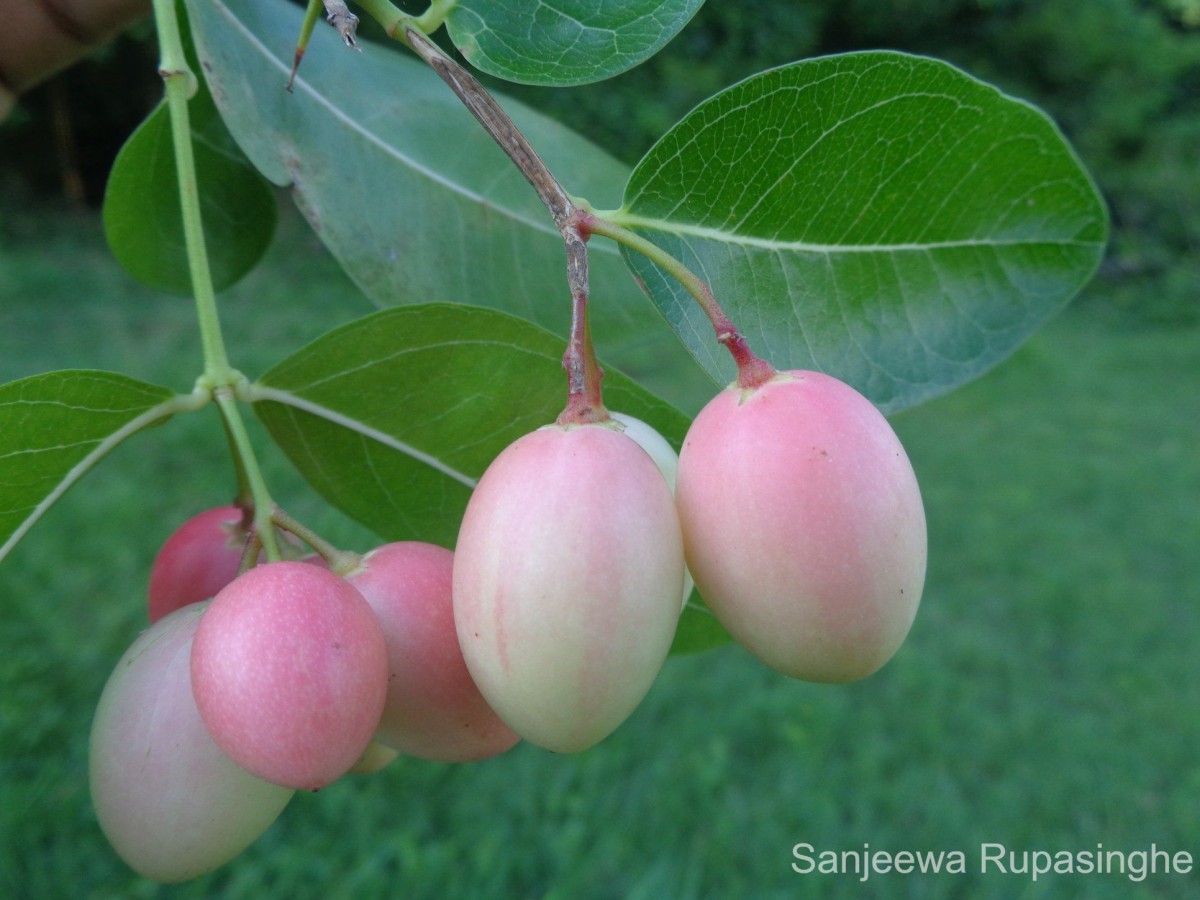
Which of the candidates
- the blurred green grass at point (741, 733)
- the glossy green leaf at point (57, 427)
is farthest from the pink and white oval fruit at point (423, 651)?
the blurred green grass at point (741, 733)

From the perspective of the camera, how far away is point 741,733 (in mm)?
2807

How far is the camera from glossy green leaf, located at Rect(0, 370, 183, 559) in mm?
649

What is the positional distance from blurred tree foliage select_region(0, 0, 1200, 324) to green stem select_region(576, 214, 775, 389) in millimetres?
4904

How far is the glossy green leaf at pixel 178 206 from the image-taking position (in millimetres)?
967

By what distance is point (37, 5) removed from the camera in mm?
1318

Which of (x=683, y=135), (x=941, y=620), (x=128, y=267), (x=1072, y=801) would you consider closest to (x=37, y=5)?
(x=128, y=267)

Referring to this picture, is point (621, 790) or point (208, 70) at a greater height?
point (208, 70)

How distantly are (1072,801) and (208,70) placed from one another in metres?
2.68

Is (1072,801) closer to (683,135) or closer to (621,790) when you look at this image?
(621,790)

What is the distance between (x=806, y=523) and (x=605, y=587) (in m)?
0.10

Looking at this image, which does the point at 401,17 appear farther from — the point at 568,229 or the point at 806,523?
the point at 806,523

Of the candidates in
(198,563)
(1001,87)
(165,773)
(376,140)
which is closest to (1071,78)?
(1001,87)

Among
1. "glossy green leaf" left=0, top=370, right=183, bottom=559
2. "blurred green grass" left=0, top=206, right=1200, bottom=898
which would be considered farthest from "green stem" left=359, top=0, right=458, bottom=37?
"blurred green grass" left=0, top=206, right=1200, bottom=898

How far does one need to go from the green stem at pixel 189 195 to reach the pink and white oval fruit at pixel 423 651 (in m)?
0.19
